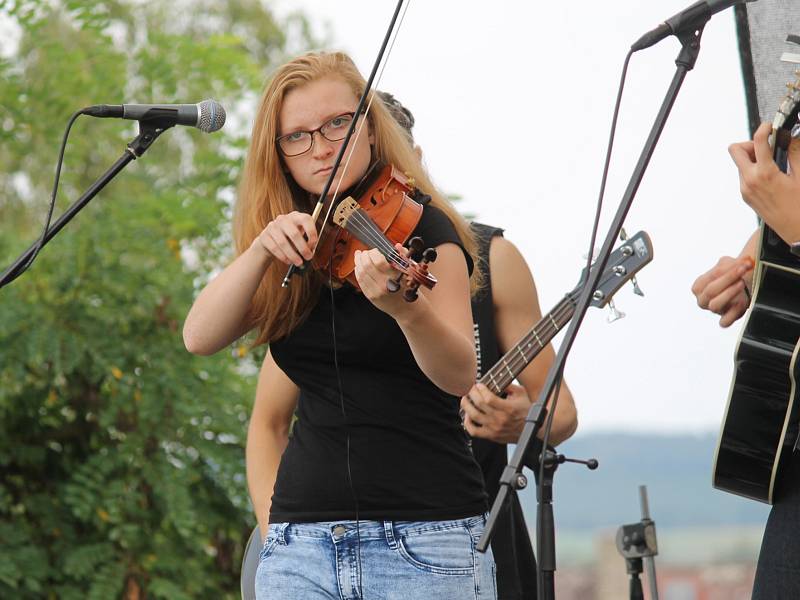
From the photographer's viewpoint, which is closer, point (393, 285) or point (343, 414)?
point (393, 285)

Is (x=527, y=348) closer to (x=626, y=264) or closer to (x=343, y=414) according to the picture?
(x=626, y=264)

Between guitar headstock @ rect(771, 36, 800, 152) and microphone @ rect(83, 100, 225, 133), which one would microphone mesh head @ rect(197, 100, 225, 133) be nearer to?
microphone @ rect(83, 100, 225, 133)

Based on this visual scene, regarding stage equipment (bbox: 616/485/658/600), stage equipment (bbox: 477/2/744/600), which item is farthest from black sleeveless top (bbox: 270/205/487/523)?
stage equipment (bbox: 616/485/658/600)

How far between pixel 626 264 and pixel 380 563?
3.52ft

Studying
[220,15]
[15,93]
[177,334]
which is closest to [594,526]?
[177,334]

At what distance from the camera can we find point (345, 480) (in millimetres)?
1870

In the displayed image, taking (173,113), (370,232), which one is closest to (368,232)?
(370,232)

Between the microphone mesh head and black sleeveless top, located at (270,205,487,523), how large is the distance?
0.44m

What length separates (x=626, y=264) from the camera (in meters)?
2.55

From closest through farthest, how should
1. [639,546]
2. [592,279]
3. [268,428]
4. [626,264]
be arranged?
[592,279] → [268,428] → [626,264] → [639,546]

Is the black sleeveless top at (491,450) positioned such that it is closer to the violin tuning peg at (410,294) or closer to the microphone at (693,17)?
the violin tuning peg at (410,294)

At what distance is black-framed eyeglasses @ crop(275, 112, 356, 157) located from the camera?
6.61ft

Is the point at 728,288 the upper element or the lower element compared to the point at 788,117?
lower

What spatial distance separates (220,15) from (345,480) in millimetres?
11785
